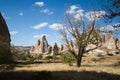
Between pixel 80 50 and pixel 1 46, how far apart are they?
19230 mm

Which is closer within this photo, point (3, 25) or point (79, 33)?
point (79, 33)

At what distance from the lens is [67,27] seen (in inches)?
1714

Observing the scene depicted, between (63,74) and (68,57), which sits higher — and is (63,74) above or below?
below

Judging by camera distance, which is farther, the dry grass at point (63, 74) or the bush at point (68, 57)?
the bush at point (68, 57)

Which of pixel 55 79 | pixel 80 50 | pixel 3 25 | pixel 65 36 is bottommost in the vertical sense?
pixel 55 79

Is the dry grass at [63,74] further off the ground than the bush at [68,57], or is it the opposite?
the bush at [68,57]

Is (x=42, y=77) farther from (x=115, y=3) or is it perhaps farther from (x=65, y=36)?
(x=65, y=36)

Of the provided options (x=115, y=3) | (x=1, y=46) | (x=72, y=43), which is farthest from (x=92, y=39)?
(x=115, y=3)

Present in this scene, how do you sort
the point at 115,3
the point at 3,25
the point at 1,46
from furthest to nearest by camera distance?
the point at 3,25, the point at 1,46, the point at 115,3

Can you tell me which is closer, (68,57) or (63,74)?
(63,74)

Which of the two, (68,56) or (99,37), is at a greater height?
(99,37)

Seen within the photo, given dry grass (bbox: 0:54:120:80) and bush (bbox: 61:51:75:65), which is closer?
dry grass (bbox: 0:54:120:80)

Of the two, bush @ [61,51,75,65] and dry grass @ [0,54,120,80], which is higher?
bush @ [61,51,75,65]

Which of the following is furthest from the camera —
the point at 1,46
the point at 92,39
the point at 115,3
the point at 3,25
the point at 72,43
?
the point at 3,25
